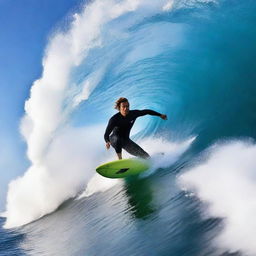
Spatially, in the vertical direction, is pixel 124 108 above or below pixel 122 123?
above

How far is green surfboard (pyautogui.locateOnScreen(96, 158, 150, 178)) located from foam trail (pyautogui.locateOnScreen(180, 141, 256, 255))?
169 centimetres

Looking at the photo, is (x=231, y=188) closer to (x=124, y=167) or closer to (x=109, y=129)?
(x=109, y=129)

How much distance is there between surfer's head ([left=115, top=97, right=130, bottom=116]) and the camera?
7672 mm

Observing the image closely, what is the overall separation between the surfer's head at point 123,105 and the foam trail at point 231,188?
5.78 ft

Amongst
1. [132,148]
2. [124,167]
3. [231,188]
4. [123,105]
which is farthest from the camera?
[132,148]

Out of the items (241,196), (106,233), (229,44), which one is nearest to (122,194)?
(106,233)

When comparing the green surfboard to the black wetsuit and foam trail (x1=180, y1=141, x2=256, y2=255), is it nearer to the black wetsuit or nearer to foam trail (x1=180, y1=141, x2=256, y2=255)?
the black wetsuit

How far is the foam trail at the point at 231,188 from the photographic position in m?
3.80

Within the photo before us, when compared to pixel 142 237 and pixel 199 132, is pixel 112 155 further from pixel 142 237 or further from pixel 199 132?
pixel 142 237

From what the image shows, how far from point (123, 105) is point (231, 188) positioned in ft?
10.7

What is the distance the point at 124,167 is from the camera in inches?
329

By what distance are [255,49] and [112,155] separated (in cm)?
767

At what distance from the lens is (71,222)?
347 inches

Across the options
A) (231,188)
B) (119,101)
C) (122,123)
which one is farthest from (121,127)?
(231,188)
